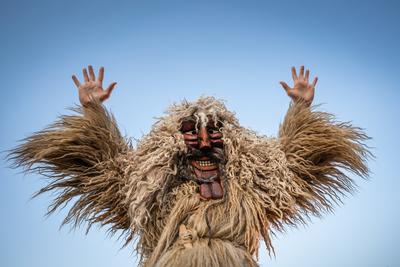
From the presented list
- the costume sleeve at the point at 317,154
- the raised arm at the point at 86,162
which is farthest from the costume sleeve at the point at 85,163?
the costume sleeve at the point at 317,154

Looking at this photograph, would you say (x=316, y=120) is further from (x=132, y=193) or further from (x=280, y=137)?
(x=132, y=193)

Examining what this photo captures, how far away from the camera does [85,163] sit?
3.28 metres

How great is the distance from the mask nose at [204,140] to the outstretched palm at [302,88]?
32.2 inches

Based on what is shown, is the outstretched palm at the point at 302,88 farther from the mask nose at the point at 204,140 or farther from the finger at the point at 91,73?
the finger at the point at 91,73

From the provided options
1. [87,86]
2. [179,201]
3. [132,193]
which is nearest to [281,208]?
[179,201]

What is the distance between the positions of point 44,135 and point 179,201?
38.8 inches

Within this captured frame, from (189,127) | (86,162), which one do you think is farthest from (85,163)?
(189,127)

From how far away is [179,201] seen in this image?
10.3 feet

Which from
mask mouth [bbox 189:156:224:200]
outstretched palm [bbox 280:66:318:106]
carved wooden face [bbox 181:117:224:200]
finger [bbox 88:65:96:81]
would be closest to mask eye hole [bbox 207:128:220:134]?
carved wooden face [bbox 181:117:224:200]

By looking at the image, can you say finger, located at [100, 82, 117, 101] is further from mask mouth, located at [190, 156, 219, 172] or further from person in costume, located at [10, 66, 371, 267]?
mask mouth, located at [190, 156, 219, 172]

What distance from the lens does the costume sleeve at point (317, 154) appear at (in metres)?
3.43

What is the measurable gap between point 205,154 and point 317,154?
82cm

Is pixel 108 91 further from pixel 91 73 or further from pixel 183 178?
pixel 183 178

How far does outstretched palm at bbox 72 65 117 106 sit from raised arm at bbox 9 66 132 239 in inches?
3.3
